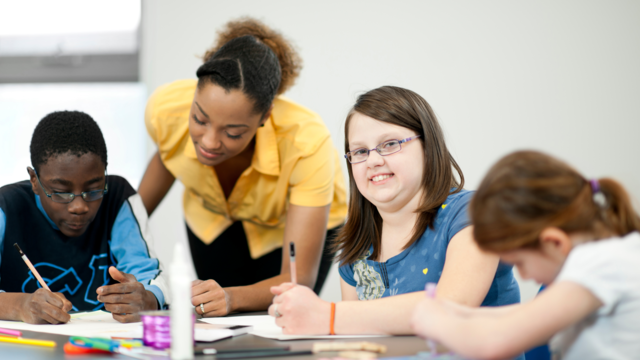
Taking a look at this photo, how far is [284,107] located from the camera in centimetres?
163

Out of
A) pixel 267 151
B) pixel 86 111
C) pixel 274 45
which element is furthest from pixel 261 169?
pixel 86 111

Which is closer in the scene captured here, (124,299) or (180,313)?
(180,313)

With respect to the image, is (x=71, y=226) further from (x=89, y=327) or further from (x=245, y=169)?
(x=245, y=169)

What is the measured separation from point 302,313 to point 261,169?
719 mm

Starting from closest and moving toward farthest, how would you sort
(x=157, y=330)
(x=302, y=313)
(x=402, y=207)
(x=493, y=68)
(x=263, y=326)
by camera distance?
1. (x=157, y=330)
2. (x=302, y=313)
3. (x=263, y=326)
4. (x=402, y=207)
5. (x=493, y=68)

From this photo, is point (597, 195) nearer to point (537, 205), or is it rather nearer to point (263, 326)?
point (537, 205)

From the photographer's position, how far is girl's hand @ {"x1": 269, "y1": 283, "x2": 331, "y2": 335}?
0.95 metres

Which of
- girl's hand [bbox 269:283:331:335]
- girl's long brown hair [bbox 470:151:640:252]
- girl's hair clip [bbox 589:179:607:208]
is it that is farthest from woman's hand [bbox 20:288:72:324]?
girl's hair clip [bbox 589:179:607:208]

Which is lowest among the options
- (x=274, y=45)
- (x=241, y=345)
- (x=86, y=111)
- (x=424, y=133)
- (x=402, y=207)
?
(x=241, y=345)

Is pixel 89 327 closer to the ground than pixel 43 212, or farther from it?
closer to the ground

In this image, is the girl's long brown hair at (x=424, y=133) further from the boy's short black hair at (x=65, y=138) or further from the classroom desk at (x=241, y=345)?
the boy's short black hair at (x=65, y=138)

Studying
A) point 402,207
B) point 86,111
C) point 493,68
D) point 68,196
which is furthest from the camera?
point 86,111

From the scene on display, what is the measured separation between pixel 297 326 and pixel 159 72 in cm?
219

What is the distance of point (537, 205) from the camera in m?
0.67
